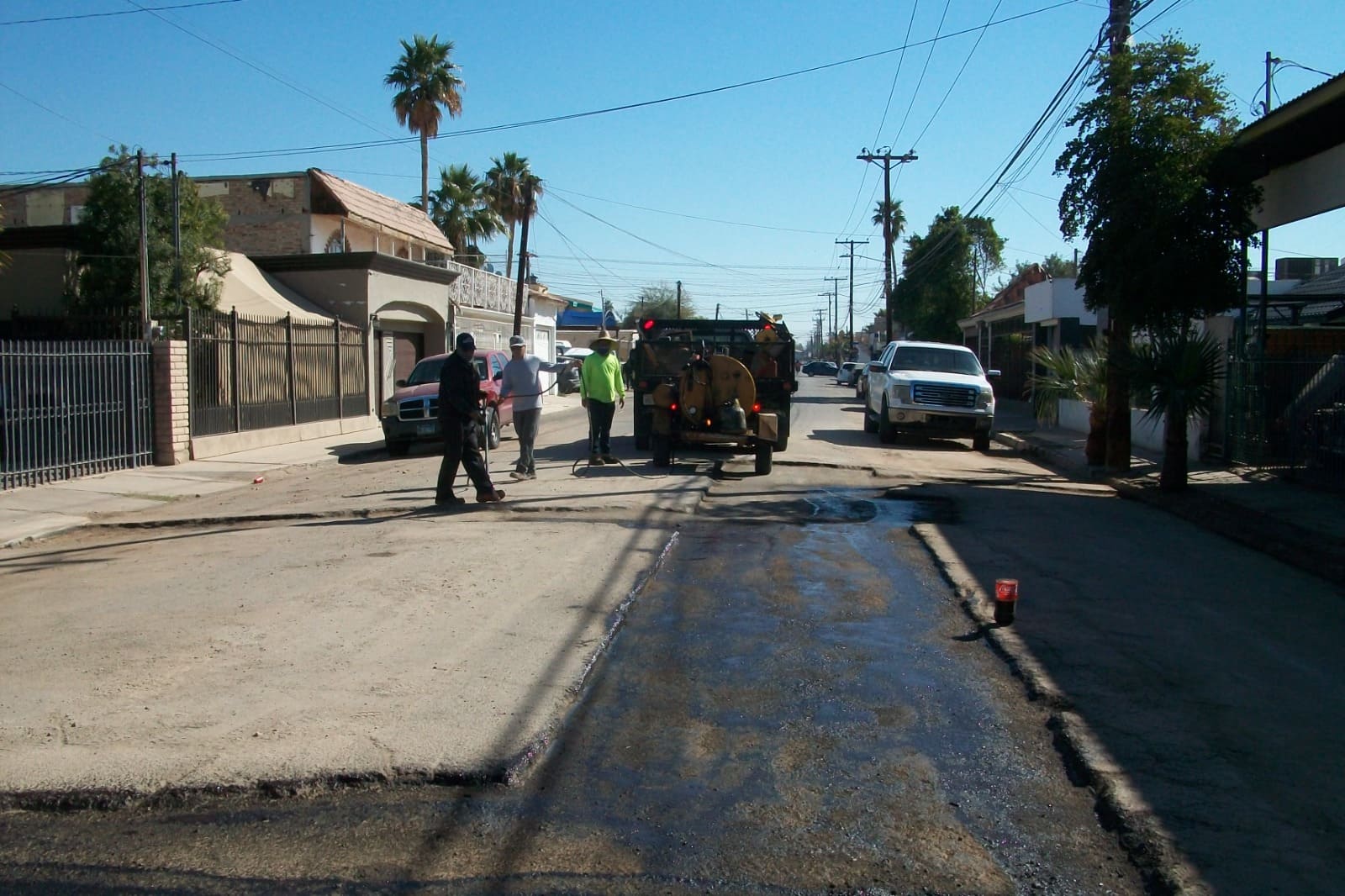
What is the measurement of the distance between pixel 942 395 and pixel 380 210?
827 inches

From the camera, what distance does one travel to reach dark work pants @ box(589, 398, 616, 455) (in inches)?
622

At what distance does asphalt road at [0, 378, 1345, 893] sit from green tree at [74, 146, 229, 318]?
12.3 metres

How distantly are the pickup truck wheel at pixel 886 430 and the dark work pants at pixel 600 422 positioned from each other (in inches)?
263

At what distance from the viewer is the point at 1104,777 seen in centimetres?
473

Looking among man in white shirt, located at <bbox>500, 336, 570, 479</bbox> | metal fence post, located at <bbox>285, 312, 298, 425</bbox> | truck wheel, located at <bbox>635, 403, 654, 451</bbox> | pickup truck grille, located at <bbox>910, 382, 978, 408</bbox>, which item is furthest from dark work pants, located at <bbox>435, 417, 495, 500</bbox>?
metal fence post, located at <bbox>285, 312, 298, 425</bbox>

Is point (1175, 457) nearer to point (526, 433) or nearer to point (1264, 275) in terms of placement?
point (1264, 275)

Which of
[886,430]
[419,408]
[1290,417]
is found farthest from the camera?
[886,430]

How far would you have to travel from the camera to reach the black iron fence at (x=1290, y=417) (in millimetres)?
13562

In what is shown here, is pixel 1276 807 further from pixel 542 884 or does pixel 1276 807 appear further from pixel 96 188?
pixel 96 188

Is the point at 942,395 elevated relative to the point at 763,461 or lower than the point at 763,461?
elevated

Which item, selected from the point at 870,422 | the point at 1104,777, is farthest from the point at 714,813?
the point at 870,422

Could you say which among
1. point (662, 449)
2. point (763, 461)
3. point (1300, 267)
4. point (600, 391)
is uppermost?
point (1300, 267)

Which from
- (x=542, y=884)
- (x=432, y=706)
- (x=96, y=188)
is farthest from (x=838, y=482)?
(x=96, y=188)

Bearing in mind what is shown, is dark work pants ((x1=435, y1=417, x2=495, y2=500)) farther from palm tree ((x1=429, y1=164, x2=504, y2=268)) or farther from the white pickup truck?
palm tree ((x1=429, y1=164, x2=504, y2=268))
